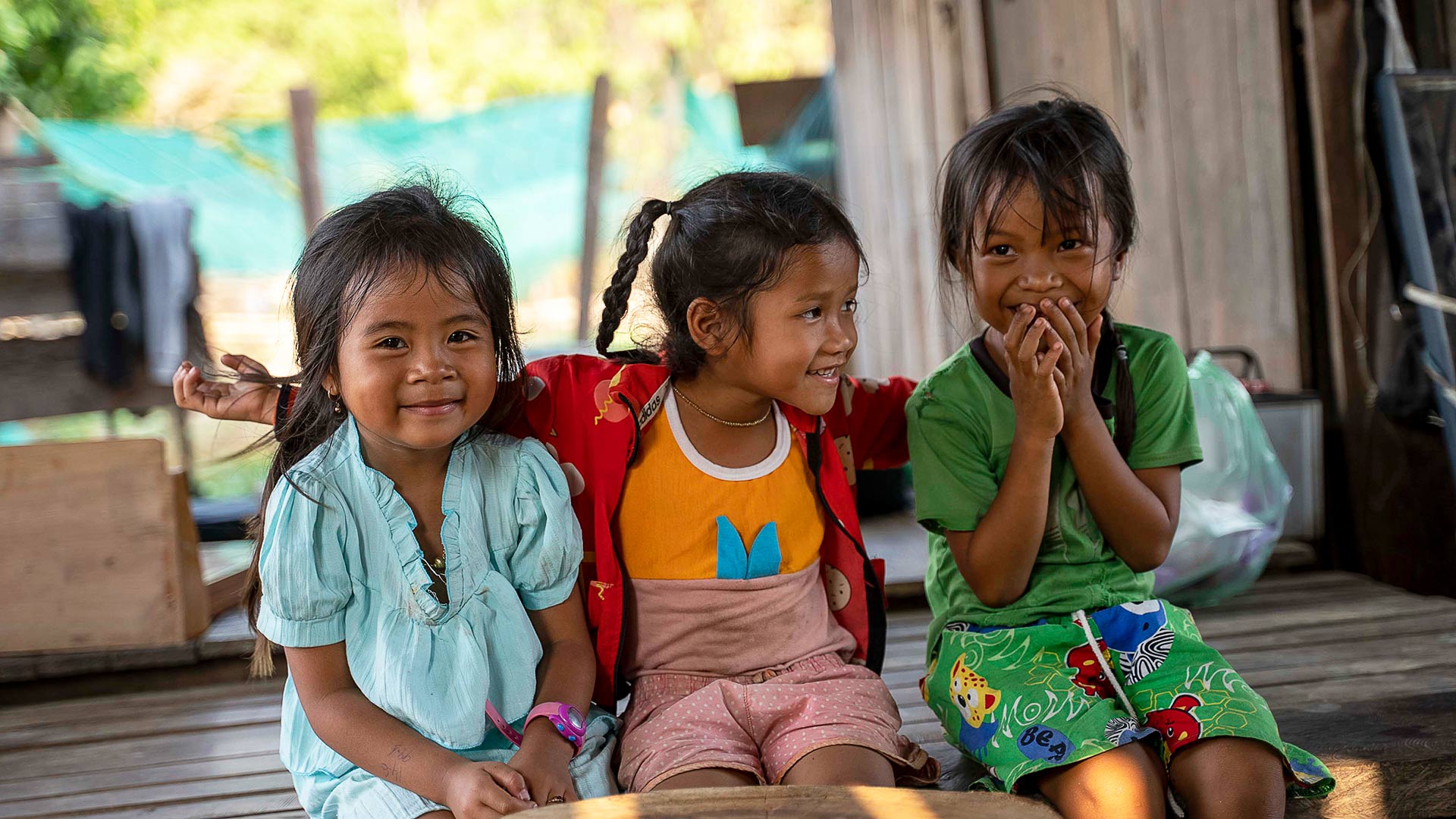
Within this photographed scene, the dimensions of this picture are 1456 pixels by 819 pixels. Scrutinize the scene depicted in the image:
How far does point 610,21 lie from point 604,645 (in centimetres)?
1529

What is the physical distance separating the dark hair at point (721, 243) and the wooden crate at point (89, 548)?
1353 millimetres

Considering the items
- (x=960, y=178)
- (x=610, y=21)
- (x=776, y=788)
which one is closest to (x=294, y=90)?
(x=960, y=178)

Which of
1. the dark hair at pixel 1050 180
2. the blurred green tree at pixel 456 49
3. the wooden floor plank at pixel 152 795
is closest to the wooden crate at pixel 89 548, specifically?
the wooden floor plank at pixel 152 795

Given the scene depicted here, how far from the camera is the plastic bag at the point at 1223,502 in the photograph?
2.63 metres

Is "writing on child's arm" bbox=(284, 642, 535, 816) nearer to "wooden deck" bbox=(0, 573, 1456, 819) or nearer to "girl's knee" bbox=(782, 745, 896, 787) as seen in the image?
"girl's knee" bbox=(782, 745, 896, 787)

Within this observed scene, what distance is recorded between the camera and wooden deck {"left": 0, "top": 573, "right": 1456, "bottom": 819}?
1686 millimetres

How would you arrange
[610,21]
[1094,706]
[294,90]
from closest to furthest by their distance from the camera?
[1094,706] < [294,90] < [610,21]

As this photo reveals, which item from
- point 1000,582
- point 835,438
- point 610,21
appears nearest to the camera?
point 1000,582

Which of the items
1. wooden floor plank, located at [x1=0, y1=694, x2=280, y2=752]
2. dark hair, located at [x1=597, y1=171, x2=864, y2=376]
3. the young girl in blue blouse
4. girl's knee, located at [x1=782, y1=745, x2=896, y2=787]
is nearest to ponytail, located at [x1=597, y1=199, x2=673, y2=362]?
dark hair, located at [x1=597, y1=171, x2=864, y2=376]

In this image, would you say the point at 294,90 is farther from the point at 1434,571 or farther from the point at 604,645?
the point at 1434,571

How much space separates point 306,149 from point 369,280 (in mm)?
4295

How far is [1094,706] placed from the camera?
153 centimetres

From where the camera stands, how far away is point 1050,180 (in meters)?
1.65

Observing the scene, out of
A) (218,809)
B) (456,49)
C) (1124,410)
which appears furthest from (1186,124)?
(456,49)
